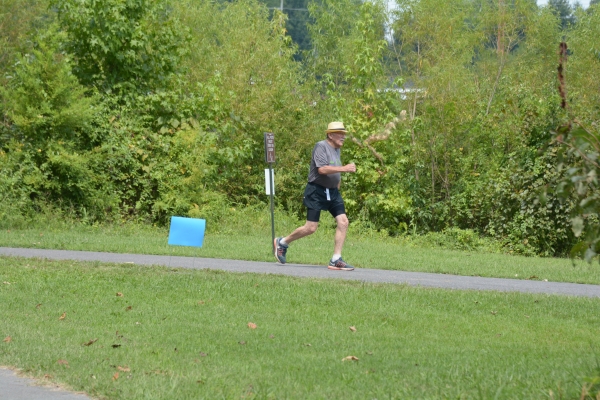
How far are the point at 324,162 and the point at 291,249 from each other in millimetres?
3507

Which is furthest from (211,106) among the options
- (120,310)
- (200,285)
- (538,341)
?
(538,341)

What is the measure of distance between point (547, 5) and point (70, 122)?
28.3 meters

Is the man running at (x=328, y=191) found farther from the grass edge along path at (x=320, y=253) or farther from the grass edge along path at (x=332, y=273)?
the grass edge along path at (x=320, y=253)

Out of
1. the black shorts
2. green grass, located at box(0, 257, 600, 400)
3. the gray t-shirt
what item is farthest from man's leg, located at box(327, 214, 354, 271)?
green grass, located at box(0, 257, 600, 400)

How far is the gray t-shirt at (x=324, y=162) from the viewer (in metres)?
13.5

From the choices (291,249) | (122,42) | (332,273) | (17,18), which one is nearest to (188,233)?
(291,249)

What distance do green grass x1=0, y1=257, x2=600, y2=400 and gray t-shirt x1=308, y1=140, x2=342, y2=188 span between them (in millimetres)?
1982

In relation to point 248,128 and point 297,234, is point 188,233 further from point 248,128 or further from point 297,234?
point 248,128

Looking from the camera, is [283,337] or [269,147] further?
[269,147]

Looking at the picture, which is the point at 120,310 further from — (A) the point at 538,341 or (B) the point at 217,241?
(B) the point at 217,241

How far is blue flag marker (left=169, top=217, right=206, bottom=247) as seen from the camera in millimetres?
16766

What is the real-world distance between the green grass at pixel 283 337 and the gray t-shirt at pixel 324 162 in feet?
6.50

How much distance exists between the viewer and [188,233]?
55.3ft

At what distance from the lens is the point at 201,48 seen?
31656 millimetres
